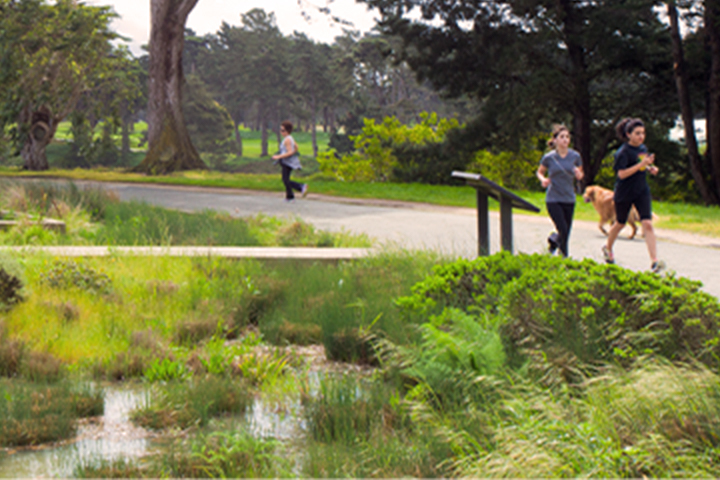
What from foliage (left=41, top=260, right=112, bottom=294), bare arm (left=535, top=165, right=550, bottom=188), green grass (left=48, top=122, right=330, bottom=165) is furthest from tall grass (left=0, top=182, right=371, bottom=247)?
green grass (left=48, top=122, right=330, bottom=165)

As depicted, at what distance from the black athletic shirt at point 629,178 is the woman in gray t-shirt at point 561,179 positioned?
0.49 metres

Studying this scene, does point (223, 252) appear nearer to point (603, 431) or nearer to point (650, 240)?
point (650, 240)

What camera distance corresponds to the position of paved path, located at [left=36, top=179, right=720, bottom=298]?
10234 mm

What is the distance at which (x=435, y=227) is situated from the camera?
1363 cm

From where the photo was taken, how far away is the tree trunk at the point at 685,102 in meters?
20.6

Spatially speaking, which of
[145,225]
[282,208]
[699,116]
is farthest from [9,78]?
[699,116]

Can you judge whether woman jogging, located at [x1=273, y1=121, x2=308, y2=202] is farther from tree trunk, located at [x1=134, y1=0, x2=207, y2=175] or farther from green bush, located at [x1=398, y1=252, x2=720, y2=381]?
tree trunk, located at [x1=134, y1=0, x2=207, y2=175]

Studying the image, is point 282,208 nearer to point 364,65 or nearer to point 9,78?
point 9,78

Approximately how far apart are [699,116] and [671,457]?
35418 mm

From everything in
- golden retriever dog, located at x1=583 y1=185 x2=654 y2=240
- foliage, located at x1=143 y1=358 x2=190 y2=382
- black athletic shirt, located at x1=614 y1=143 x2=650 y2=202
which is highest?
black athletic shirt, located at x1=614 y1=143 x2=650 y2=202

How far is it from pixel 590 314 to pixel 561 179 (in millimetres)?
4212

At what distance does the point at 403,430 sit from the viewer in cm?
416

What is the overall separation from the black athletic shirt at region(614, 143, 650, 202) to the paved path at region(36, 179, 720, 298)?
3.16 ft

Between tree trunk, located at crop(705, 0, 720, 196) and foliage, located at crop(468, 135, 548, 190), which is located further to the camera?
foliage, located at crop(468, 135, 548, 190)
